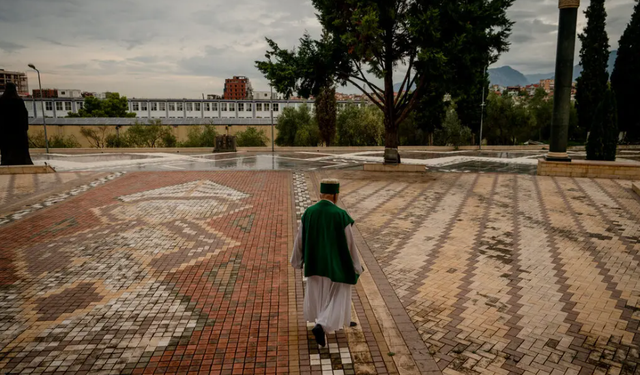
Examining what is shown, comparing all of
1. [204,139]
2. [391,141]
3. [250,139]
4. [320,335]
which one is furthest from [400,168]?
[204,139]

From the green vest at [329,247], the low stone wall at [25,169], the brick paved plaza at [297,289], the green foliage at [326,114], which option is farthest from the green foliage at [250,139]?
the green vest at [329,247]

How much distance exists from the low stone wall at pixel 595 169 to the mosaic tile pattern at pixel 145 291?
471 inches

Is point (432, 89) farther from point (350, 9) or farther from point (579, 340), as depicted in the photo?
point (579, 340)

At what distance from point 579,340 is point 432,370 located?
1.79 metres

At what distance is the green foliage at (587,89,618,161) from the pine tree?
16196 mm

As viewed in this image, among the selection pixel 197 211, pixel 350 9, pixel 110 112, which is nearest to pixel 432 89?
pixel 350 9

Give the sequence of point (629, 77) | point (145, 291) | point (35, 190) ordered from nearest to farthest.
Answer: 1. point (145, 291)
2. point (35, 190)
3. point (629, 77)

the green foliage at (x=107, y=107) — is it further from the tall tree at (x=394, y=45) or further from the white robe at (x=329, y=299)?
the white robe at (x=329, y=299)

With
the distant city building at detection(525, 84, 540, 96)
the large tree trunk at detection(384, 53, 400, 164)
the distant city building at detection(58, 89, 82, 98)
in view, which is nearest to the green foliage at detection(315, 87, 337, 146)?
the large tree trunk at detection(384, 53, 400, 164)

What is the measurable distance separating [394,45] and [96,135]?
3677 cm

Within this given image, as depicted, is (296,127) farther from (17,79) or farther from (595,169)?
(17,79)

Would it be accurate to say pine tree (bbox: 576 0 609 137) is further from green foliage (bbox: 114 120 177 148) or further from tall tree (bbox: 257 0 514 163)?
green foliage (bbox: 114 120 177 148)

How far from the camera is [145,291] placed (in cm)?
548

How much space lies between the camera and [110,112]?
214 feet
